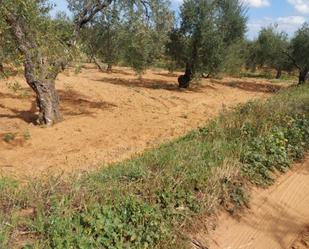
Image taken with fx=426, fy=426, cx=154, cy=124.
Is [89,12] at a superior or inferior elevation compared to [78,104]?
superior

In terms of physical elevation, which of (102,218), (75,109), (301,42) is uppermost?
(301,42)

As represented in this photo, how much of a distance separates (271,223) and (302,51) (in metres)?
24.1

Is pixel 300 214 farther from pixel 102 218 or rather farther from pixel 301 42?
pixel 301 42

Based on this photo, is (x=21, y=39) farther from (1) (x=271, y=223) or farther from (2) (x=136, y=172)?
(1) (x=271, y=223)

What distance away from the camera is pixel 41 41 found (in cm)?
928

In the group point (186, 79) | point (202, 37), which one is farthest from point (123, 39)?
point (186, 79)

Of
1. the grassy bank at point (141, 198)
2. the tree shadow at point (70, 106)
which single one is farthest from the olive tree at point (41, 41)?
the grassy bank at point (141, 198)

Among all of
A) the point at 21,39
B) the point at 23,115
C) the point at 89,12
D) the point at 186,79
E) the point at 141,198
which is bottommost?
the point at 23,115

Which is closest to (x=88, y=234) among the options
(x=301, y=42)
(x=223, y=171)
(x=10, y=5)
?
(x=223, y=171)

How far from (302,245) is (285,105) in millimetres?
4795

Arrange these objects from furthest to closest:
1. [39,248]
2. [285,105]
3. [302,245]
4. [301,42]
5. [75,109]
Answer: [301,42], [75,109], [285,105], [302,245], [39,248]

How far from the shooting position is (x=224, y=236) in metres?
4.62

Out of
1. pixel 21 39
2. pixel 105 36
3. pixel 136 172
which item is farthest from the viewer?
pixel 105 36

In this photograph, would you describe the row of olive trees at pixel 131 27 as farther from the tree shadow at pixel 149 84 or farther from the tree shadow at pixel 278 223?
the tree shadow at pixel 278 223
